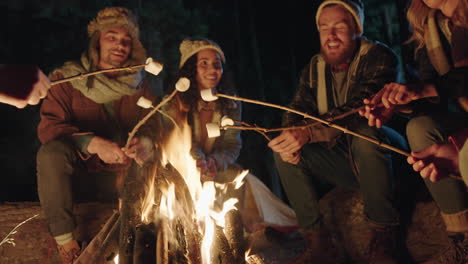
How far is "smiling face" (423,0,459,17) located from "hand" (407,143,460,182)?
131 centimetres

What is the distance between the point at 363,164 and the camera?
2939mm

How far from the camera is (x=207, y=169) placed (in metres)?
4.12

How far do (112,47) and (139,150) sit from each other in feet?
4.40

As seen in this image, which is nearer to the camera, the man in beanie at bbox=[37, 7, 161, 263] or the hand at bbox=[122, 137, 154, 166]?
the man in beanie at bbox=[37, 7, 161, 263]

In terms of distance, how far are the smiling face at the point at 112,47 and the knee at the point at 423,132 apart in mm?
3097

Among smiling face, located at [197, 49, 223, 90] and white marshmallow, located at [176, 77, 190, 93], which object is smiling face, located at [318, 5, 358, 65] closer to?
smiling face, located at [197, 49, 223, 90]

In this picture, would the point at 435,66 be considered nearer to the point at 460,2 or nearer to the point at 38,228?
the point at 460,2

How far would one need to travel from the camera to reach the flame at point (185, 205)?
2.70 m

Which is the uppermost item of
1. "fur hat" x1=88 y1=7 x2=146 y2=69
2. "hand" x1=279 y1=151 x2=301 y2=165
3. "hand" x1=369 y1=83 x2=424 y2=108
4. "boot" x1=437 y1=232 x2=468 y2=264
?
"fur hat" x1=88 y1=7 x2=146 y2=69

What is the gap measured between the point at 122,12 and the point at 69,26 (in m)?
3.39

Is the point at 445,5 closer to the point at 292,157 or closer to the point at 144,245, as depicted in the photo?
the point at 292,157

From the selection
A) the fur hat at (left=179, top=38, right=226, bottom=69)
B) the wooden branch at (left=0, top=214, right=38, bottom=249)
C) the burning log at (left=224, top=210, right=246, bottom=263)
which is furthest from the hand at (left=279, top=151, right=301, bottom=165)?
the wooden branch at (left=0, top=214, right=38, bottom=249)

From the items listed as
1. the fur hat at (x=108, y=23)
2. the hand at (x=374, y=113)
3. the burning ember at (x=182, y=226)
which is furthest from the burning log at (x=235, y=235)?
the fur hat at (x=108, y=23)

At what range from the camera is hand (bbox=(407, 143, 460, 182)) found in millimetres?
2043
